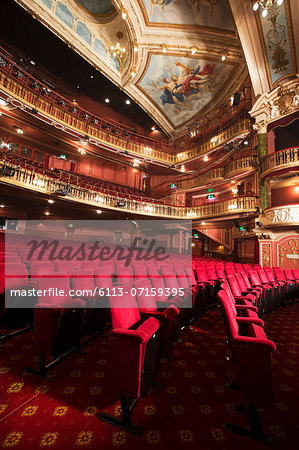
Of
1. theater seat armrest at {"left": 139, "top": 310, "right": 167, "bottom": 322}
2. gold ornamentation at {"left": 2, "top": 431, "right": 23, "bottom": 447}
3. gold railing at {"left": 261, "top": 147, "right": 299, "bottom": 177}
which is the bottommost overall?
gold ornamentation at {"left": 2, "top": 431, "right": 23, "bottom": 447}

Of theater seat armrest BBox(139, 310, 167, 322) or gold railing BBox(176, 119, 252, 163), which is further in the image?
gold railing BBox(176, 119, 252, 163)

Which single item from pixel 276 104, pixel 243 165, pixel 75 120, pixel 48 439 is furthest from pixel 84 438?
pixel 75 120

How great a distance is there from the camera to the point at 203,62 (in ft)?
35.3

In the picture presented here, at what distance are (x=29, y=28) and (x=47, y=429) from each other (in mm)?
14851

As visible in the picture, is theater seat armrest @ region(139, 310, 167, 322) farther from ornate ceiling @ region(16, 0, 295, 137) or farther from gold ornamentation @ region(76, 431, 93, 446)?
ornate ceiling @ region(16, 0, 295, 137)

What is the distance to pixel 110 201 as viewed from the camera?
32.8ft

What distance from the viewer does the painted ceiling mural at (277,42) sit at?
23.4 feet

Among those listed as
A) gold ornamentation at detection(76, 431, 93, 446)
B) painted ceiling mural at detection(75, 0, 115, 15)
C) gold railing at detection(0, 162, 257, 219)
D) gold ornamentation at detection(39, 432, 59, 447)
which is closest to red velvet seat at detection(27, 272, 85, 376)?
gold ornamentation at detection(39, 432, 59, 447)

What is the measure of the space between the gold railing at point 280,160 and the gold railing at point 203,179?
3.37 meters

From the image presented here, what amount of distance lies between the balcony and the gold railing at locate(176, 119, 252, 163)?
4.45 m

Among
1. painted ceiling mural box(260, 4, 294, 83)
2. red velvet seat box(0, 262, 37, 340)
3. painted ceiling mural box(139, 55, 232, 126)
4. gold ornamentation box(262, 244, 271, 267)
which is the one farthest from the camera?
painted ceiling mural box(139, 55, 232, 126)

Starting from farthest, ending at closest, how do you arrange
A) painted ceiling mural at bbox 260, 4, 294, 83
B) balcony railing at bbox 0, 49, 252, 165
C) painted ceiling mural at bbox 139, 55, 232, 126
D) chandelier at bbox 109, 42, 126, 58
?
painted ceiling mural at bbox 139, 55, 232, 126 < chandelier at bbox 109, 42, 126, 58 < balcony railing at bbox 0, 49, 252, 165 < painted ceiling mural at bbox 260, 4, 294, 83

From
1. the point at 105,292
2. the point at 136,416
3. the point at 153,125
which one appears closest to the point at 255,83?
the point at 153,125

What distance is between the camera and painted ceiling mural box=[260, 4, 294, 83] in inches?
281
